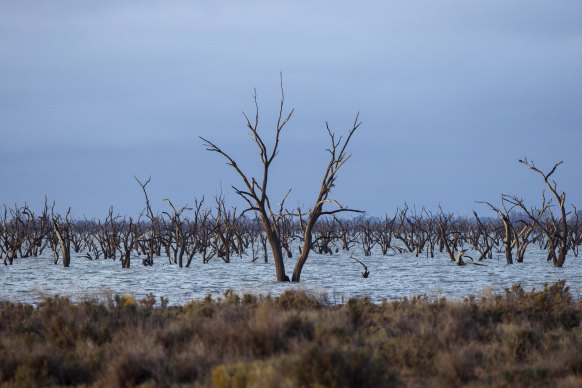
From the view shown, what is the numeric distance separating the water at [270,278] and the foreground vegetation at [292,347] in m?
4.74

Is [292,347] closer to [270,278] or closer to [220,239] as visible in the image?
[270,278]

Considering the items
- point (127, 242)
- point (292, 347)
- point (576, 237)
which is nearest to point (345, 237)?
point (576, 237)

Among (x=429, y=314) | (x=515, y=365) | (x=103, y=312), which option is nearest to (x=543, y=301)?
(x=429, y=314)

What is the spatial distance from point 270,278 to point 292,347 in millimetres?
13681

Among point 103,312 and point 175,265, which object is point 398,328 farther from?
point 175,265

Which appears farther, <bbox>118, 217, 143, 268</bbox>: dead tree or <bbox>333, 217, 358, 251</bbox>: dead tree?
<bbox>333, 217, 358, 251</bbox>: dead tree

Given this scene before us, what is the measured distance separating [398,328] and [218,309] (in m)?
2.79

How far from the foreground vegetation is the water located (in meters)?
4.74

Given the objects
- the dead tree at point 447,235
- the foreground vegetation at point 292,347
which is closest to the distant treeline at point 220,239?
the dead tree at point 447,235

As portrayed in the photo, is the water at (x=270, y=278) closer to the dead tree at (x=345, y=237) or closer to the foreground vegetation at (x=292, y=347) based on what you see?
the dead tree at (x=345, y=237)

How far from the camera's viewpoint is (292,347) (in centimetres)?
773

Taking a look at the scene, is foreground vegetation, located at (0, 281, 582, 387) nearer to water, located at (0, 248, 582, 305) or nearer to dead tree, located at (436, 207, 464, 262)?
water, located at (0, 248, 582, 305)

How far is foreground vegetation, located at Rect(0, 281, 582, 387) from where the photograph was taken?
6438 mm

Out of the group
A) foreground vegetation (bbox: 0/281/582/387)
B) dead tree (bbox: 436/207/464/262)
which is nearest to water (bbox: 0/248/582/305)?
dead tree (bbox: 436/207/464/262)
